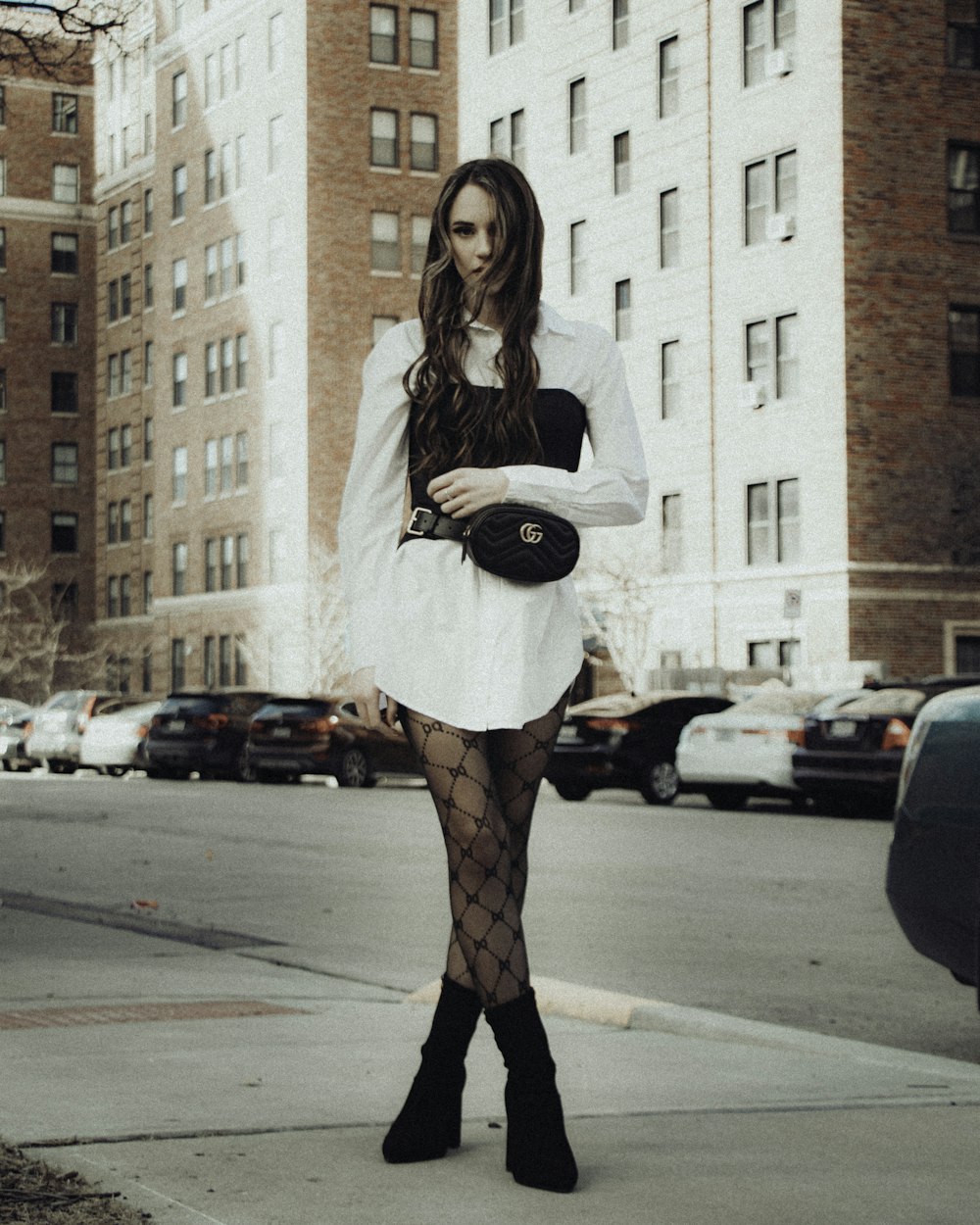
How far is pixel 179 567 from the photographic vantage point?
6619cm

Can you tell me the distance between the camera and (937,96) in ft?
128

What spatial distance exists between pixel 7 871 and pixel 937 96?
2993cm

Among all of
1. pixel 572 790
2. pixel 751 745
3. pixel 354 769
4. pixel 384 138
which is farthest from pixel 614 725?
pixel 384 138

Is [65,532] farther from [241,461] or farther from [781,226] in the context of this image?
[781,226]

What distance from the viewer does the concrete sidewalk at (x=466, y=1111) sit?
410 centimetres

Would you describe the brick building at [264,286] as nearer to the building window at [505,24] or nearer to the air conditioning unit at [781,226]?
the building window at [505,24]

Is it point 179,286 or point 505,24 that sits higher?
point 505,24

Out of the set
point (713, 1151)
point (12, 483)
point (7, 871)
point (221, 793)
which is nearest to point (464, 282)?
point (713, 1151)

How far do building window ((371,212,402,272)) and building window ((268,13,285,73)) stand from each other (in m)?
5.50

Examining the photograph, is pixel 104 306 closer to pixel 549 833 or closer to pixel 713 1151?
pixel 549 833

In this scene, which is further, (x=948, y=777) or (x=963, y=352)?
(x=963, y=352)

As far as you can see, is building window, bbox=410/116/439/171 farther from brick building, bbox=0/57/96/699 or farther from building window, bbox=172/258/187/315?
brick building, bbox=0/57/96/699

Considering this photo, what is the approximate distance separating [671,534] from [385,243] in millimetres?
19499

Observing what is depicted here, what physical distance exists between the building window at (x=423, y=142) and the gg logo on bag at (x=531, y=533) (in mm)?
57118
